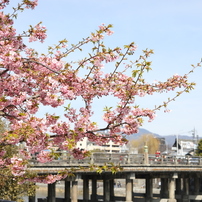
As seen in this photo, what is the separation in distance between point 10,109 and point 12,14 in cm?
231

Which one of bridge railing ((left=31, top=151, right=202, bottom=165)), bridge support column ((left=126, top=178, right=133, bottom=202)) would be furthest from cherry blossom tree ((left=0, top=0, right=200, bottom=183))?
bridge support column ((left=126, top=178, right=133, bottom=202))

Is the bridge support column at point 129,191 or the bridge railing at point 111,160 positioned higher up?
the bridge railing at point 111,160

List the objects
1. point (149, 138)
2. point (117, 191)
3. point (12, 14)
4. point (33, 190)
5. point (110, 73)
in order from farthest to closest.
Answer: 1. point (149, 138)
2. point (117, 191)
3. point (33, 190)
4. point (110, 73)
5. point (12, 14)

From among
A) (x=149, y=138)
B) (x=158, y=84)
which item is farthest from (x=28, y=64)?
(x=149, y=138)

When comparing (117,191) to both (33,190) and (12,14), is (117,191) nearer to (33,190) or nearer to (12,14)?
(33,190)

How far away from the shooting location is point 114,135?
1332 centimetres

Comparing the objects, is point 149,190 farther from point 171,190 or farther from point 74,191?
point 74,191

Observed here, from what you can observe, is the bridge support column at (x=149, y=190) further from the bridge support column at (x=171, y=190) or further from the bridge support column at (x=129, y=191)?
the bridge support column at (x=129, y=191)

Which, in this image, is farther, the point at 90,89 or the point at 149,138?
the point at 149,138

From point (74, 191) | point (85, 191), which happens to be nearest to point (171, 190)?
point (85, 191)

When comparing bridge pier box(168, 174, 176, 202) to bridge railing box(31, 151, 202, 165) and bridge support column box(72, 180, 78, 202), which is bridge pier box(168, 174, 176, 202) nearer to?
bridge railing box(31, 151, 202, 165)

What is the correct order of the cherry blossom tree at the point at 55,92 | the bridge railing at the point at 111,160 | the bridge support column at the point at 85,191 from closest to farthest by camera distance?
the cherry blossom tree at the point at 55,92
the bridge railing at the point at 111,160
the bridge support column at the point at 85,191

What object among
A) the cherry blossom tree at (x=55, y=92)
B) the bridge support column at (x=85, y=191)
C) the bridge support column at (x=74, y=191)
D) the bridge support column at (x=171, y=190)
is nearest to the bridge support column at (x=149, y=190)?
the bridge support column at (x=171, y=190)

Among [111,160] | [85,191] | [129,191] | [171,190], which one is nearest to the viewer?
[111,160]
